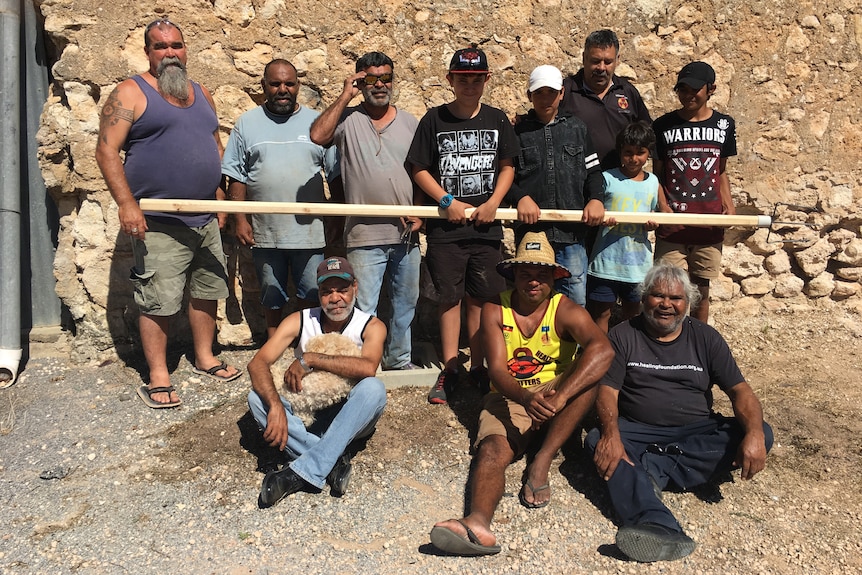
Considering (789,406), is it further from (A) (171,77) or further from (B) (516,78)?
(A) (171,77)

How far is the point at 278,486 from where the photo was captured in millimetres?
2943

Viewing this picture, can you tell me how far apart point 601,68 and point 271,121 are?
6.44 feet

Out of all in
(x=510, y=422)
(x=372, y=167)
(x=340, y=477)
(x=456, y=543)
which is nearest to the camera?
(x=456, y=543)

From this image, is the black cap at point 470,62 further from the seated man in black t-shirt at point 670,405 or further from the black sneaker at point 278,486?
the black sneaker at point 278,486

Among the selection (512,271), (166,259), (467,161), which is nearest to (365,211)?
(467,161)

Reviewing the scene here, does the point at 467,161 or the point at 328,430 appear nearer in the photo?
the point at 328,430

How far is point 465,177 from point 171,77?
170 centimetres

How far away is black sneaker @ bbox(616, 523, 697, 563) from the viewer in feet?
8.67

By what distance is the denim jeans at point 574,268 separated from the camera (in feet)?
12.6

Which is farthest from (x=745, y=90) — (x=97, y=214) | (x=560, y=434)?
(x=97, y=214)

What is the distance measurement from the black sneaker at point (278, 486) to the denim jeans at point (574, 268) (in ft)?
6.06

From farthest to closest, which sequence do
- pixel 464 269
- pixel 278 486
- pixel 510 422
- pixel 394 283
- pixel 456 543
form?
pixel 394 283 → pixel 464 269 → pixel 510 422 → pixel 278 486 → pixel 456 543

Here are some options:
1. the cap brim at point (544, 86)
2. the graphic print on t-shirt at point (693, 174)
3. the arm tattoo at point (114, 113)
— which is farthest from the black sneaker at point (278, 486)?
the graphic print on t-shirt at point (693, 174)

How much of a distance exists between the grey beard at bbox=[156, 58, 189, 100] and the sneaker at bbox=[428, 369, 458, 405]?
2.21 metres
